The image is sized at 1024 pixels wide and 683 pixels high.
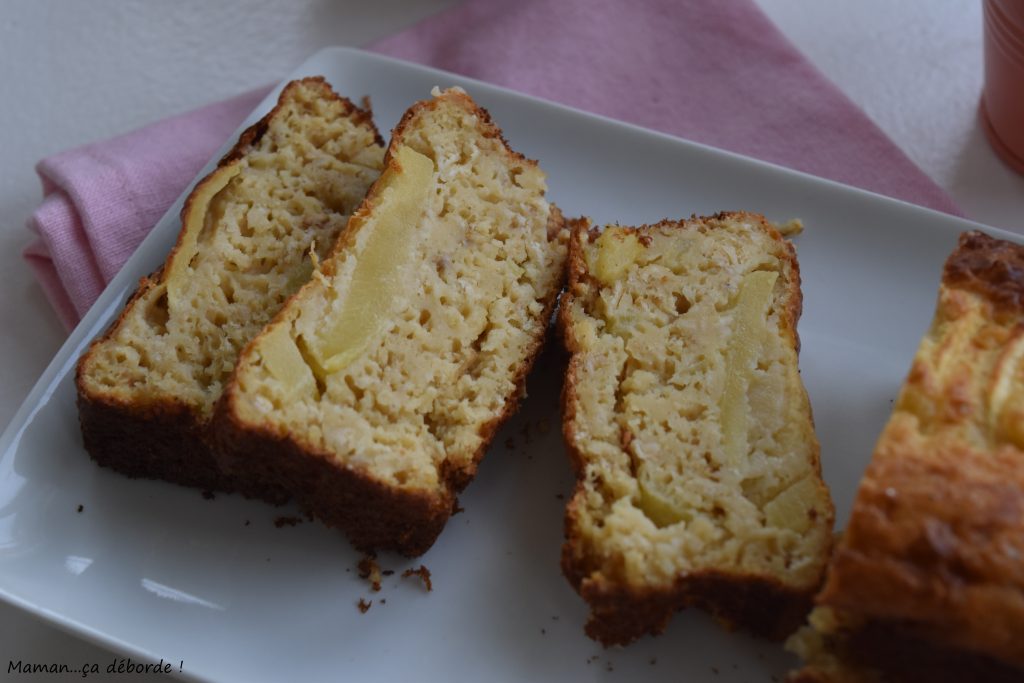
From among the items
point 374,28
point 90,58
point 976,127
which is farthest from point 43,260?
point 976,127

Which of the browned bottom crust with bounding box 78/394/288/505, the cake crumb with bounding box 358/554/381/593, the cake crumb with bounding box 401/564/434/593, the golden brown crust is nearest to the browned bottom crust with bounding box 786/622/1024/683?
the golden brown crust

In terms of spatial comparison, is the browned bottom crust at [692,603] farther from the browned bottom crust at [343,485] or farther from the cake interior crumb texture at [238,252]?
the cake interior crumb texture at [238,252]

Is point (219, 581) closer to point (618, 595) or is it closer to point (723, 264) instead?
point (618, 595)

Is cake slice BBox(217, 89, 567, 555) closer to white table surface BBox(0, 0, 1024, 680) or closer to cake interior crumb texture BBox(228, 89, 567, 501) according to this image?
cake interior crumb texture BBox(228, 89, 567, 501)

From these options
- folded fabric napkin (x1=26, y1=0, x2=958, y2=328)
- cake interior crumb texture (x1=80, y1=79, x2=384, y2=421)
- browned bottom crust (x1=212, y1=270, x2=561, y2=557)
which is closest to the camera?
browned bottom crust (x1=212, y1=270, x2=561, y2=557)

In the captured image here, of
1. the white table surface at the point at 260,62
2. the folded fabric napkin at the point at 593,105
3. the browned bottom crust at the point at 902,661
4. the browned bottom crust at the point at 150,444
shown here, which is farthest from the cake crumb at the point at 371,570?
the white table surface at the point at 260,62

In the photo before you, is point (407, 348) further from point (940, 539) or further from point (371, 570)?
point (940, 539)
